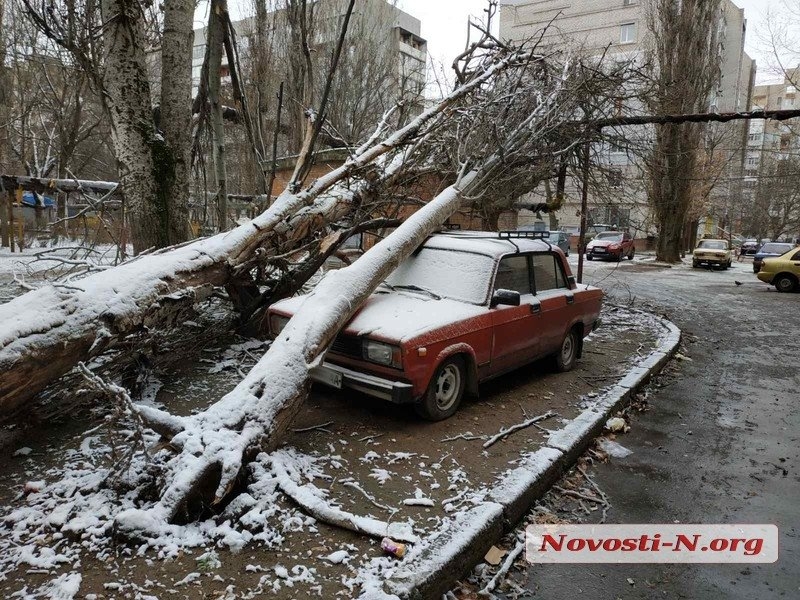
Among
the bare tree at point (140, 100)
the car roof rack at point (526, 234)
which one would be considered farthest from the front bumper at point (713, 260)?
the bare tree at point (140, 100)

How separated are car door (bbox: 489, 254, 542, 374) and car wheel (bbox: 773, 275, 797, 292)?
610 inches

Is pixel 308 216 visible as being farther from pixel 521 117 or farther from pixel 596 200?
pixel 596 200

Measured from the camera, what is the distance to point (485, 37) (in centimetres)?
871

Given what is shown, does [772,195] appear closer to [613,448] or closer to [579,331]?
[579,331]

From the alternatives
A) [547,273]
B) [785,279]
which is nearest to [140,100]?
[547,273]

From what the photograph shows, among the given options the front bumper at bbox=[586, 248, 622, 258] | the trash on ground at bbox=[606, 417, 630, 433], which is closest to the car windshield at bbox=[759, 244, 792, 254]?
the front bumper at bbox=[586, 248, 622, 258]

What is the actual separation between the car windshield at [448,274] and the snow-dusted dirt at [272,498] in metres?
1.18

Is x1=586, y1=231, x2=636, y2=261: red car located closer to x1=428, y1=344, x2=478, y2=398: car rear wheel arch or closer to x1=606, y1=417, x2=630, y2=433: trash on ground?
x1=606, y1=417, x2=630, y2=433: trash on ground

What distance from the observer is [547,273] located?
6348mm

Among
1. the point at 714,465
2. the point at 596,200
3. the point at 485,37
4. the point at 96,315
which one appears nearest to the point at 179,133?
the point at 96,315

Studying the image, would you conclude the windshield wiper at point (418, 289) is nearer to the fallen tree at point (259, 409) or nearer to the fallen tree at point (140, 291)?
the fallen tree at point (259, 409)

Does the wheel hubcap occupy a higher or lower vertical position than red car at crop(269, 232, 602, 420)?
lower

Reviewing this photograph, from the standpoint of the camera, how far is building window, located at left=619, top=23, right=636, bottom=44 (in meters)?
41.1

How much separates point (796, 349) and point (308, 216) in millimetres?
8642
